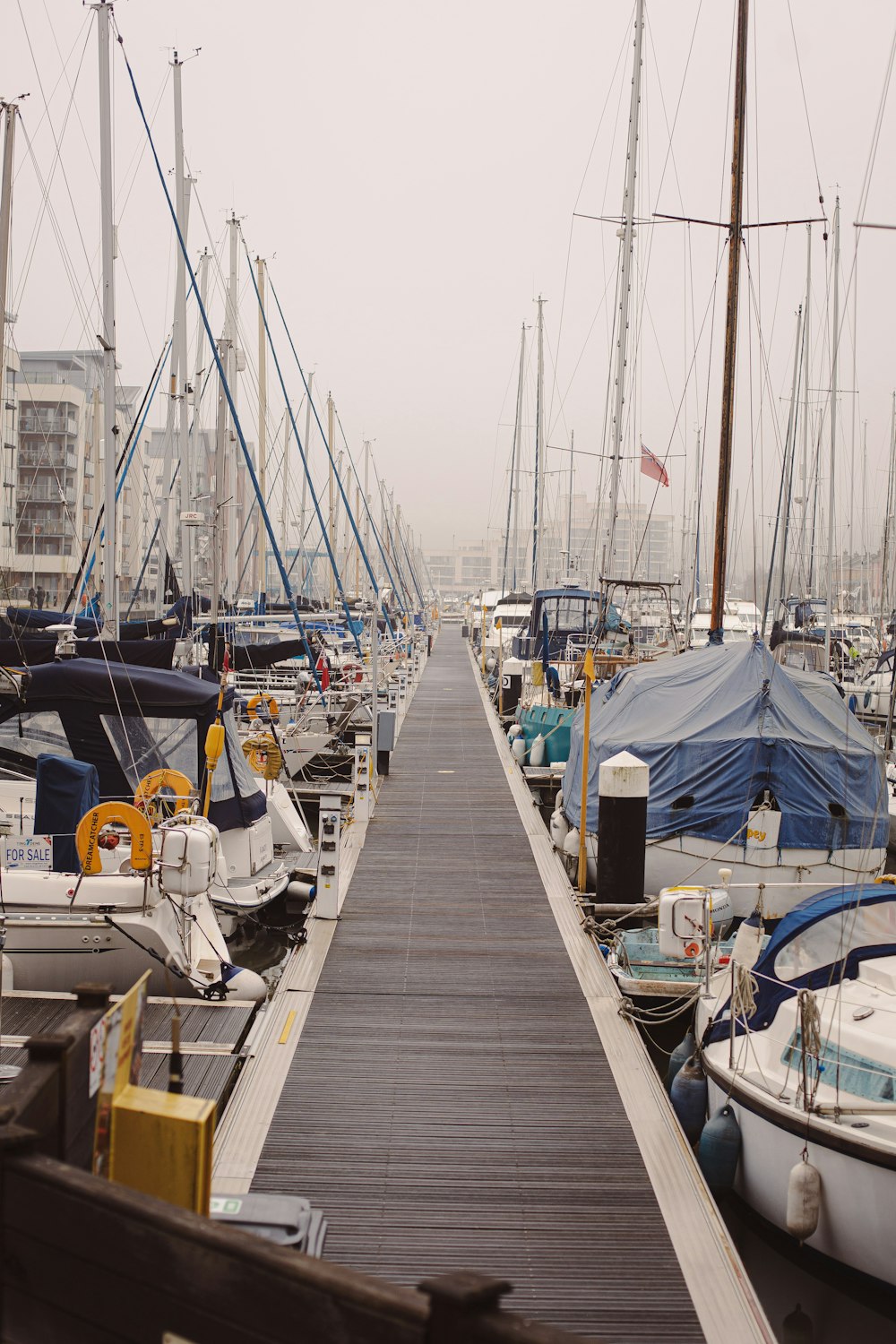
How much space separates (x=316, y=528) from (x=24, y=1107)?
2930 inches

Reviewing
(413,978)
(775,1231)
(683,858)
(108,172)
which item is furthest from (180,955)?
(108,172)

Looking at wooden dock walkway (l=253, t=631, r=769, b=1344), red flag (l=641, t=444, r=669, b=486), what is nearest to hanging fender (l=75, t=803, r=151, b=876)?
wooden dock walkway (l=253, t=631, r=769, b=1344)

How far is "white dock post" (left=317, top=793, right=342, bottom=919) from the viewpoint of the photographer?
499 inches

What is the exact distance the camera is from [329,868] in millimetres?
12758

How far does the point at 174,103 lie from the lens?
23719 millimetres

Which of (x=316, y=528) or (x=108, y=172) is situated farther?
(x=316, y=528)

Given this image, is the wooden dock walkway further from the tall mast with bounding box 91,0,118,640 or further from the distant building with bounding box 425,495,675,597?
the distant building with bounding box 425,495,675,597

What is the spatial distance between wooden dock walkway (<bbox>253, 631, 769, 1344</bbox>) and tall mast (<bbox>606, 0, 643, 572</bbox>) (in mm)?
14576

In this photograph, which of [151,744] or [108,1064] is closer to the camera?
[108,1064]

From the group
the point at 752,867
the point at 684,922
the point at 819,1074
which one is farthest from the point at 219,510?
the point at 819,1074

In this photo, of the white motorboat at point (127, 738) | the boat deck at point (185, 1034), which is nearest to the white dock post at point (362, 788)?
the white motorboat at point (127, 738)

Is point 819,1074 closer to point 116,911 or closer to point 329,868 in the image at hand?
point 116,911

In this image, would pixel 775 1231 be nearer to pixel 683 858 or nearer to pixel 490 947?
pixel 490 947

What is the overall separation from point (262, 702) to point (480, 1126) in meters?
16.5
